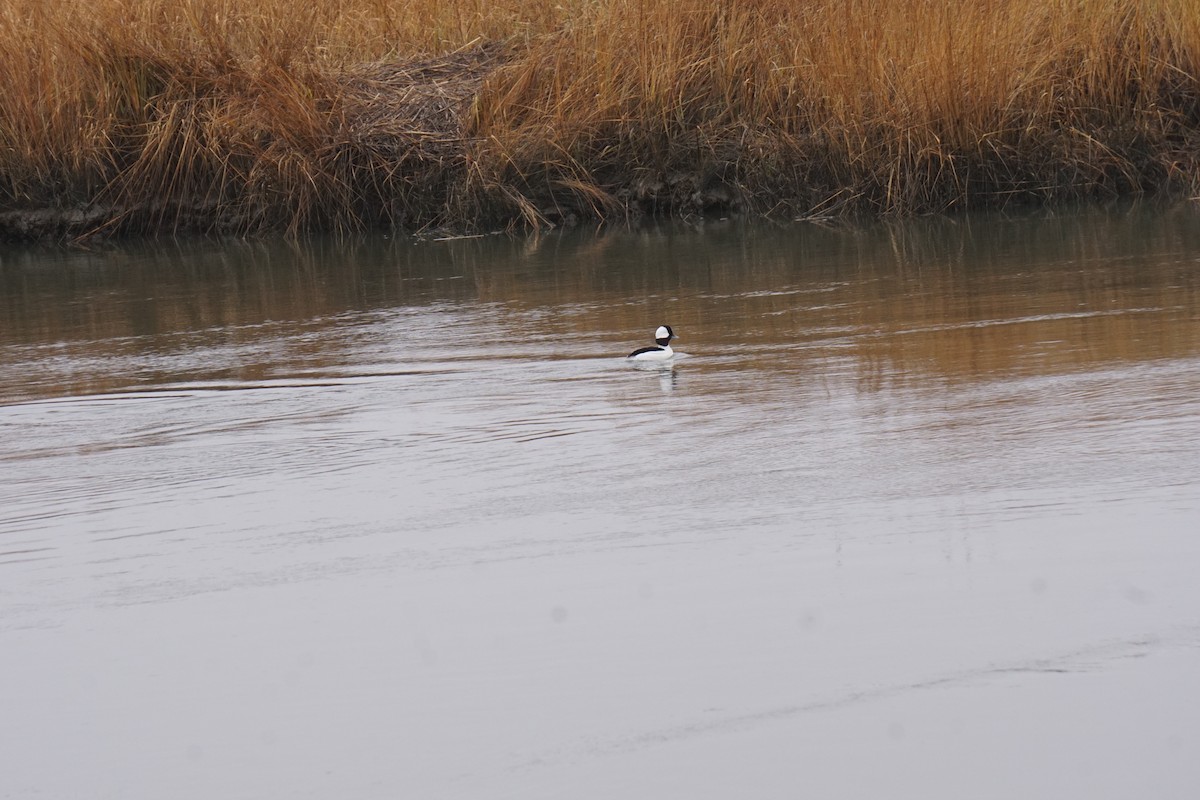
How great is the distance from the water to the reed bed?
4.12m

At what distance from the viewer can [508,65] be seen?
1383 cm

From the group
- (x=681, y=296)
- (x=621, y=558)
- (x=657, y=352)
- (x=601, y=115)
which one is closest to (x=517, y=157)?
(x=601, y=115)

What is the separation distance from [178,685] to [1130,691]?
2155 mm

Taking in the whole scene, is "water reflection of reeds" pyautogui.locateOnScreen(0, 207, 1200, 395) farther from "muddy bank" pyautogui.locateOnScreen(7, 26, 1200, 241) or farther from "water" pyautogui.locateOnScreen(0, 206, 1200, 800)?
"muddy bank" pyautogui.locateOnScreen(7, 26, 1200, 241)

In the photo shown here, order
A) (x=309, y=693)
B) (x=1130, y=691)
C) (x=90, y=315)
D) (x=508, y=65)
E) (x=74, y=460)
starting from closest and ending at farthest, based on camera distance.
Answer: (x=1130, y=691) < (x=309, y=693) < (x=74, y=460) < (x=90, y=315) < (x=508, y=65)

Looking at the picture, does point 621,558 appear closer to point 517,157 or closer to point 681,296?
point 681,296

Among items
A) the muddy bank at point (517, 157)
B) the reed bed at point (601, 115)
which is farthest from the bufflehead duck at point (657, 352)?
the muddy bank at point (517, 157)

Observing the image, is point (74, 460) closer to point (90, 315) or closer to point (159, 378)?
point (159, 378)

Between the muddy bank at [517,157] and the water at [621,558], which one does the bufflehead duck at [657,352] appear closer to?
the water at [621,558]

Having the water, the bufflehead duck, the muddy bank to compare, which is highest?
the muddy bank

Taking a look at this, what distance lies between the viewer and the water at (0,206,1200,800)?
11.3 ft

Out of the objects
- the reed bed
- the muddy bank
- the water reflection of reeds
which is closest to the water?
the water reflection of reeds

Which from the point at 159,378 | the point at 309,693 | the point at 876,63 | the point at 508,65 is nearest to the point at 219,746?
the point at 309,693

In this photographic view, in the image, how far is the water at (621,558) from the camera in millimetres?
3447
